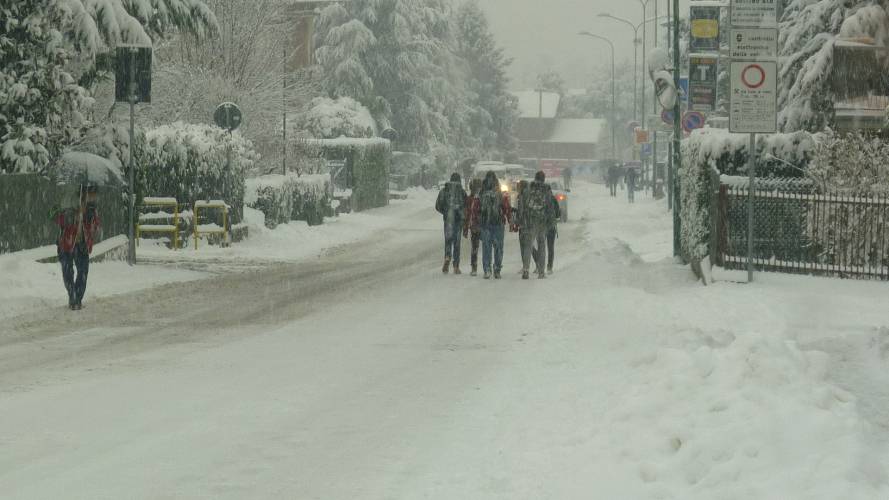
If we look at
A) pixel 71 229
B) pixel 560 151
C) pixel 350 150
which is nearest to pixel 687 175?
pixel 71 229

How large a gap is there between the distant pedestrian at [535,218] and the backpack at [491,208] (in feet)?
1.33

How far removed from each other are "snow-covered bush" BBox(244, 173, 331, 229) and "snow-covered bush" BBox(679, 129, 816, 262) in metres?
13.2

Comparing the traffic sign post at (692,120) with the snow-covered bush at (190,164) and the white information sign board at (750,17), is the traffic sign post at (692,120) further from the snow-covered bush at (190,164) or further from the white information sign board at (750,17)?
the white information sign board at (750,17)

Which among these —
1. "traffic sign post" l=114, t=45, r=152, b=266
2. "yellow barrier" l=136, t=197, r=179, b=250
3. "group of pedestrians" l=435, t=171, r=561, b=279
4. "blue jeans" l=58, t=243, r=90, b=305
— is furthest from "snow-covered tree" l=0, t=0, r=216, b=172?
"blue jeans" l=58, t=243, r=90, b=305

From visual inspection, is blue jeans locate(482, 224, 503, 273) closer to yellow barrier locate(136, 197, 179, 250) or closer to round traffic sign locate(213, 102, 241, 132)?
yellow barrier locate(136, 197, 179, 250)

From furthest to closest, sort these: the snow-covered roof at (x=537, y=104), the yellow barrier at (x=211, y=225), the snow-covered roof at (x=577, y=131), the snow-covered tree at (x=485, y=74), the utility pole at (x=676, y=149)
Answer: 1. the snow-covered roof at (x=537, y=104)
2. the snow-covered roof at (x=577, y=131)
3. the snow-covered tree at (x=485, y=74)
4. the yellow barrier at (x=211, y=225)
5. the utility pole at (x=676, y=149)

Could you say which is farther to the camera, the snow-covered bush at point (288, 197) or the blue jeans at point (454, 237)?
the snow-covered bush at point (288, 197)

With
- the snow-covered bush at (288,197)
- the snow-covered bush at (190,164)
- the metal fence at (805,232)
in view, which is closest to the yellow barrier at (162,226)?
the snow-covered bush at (190,164)

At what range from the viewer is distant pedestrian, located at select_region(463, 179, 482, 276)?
2214cm

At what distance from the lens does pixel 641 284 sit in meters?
20.2

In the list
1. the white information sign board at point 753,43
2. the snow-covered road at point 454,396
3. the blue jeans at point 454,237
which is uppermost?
the white information sign board at point 753,43

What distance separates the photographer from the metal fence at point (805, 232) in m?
18.9

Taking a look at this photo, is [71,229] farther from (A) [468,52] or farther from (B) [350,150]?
(A) [468,52]

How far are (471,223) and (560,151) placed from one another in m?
135
